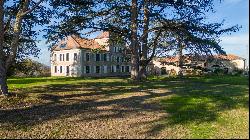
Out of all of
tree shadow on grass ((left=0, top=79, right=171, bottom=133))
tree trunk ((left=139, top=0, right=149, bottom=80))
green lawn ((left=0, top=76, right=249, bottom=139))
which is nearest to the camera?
green lawn ((left=0, top=76, right=249, bottom=139))

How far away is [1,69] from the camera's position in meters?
18.4

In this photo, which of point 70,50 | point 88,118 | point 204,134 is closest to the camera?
point 204,134

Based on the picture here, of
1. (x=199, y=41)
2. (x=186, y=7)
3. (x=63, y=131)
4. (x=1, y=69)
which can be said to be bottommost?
(x=63, y=131)

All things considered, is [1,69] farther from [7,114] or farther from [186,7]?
[186,7]

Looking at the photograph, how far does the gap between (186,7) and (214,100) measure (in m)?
13.0

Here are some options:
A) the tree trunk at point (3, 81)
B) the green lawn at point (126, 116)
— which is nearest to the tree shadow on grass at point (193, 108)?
the green lawn at point (126, 116)

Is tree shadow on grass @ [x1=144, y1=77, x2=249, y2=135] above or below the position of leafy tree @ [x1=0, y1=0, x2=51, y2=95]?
below

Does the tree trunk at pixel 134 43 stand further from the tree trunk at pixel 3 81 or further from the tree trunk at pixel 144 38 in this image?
the tree trunk at pixel 3 81

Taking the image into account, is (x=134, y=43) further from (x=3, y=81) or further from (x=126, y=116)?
(x=126, y=116)

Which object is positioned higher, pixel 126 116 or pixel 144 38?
pixel 144 38

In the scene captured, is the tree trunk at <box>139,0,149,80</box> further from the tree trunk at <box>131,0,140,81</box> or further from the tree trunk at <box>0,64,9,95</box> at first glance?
the tree trunk at <box>0,64,9,95</box>

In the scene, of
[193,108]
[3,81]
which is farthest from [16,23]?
[193,108]

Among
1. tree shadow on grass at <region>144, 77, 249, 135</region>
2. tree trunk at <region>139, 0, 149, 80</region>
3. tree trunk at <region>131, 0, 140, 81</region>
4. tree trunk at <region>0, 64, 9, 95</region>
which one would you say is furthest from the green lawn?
tree trunk at <region>139, 0, 149, 80</region>

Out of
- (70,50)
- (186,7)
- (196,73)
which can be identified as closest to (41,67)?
(70,50)
